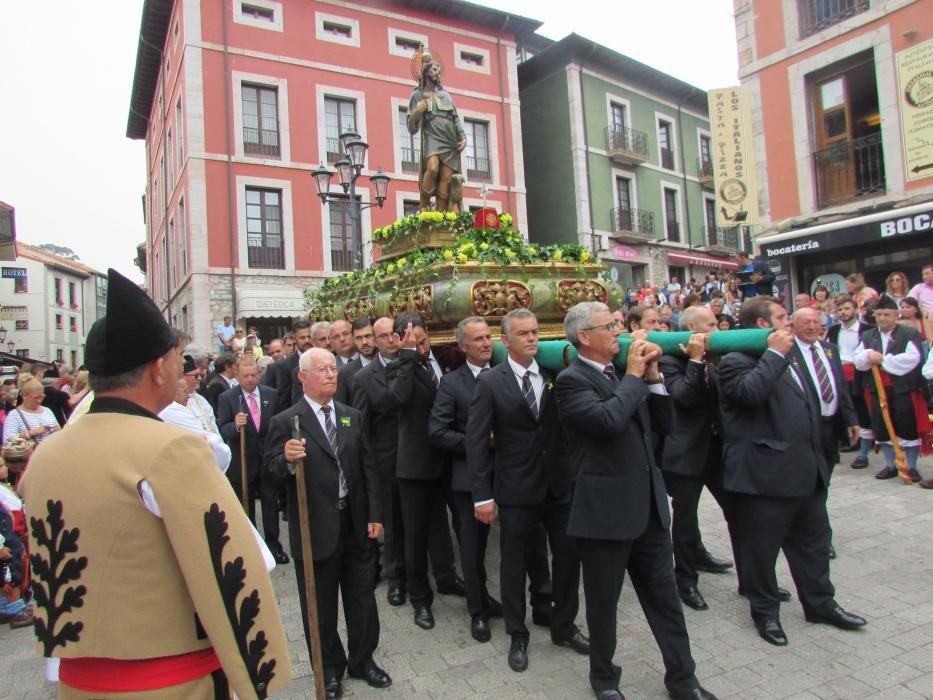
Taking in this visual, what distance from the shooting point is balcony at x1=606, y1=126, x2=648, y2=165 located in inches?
1048

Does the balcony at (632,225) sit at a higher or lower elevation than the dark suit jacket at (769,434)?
higher

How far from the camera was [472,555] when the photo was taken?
4.32 m

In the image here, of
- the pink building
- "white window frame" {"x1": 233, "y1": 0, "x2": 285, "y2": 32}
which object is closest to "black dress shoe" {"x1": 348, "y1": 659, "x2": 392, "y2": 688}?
the pink building

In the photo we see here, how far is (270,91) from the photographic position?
21406mm

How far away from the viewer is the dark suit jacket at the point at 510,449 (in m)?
3.91

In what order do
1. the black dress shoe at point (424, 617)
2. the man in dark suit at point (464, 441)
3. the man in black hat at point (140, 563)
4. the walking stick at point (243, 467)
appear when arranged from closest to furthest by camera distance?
1. the man in black hat at point (140, 563)
2. the man in dark suit at point (464, 441)
3. the black dress shoe at point (424, 617)
4. the walking stick at point (243, 467)

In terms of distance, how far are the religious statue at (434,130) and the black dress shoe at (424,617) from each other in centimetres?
419

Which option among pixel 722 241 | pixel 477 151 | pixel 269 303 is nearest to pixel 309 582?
pixel 269 303

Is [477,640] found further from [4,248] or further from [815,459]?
[4,248]

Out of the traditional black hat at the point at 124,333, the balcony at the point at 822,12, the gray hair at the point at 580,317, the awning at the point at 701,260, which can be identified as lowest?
the traditional black hat at the point at 124,333

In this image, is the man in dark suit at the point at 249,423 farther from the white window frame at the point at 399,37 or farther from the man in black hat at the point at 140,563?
the white window frame at the point at 399,37

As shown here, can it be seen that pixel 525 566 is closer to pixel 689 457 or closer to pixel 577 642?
pixel 577 642

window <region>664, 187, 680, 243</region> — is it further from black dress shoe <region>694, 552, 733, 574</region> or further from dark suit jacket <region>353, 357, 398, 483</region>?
dark suit jacket <region>353, 357, 398, 483</region>

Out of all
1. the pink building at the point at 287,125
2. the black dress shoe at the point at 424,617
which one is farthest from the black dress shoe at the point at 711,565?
the pink building at the point at 287,125
